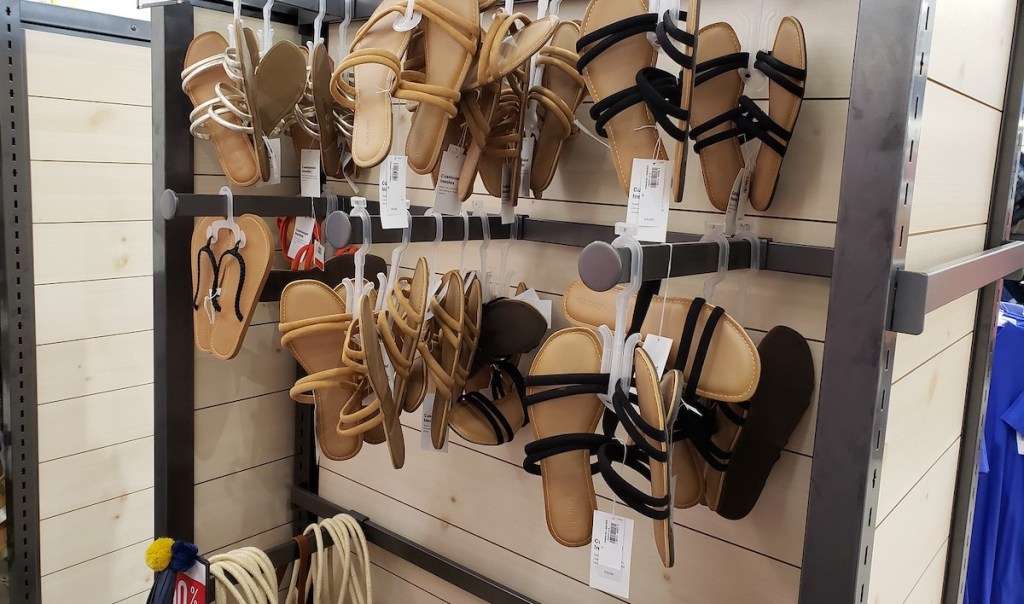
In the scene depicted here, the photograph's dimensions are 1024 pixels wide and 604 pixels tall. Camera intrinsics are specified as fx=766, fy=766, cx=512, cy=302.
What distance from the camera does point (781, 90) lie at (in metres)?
0.87

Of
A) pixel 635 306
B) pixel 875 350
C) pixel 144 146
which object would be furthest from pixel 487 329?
pixel 144 146

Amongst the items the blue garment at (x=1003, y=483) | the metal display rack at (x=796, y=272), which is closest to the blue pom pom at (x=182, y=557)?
the metal display rack at (x=796, y=272)

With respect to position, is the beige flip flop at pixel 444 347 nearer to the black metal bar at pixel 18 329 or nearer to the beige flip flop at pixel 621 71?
the beige flip flop at pixel 621 71

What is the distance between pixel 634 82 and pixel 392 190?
1.07ft

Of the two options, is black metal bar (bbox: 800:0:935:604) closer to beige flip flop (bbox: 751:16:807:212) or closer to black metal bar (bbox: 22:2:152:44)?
beige flip flop (bbox: 751:16:807:212)

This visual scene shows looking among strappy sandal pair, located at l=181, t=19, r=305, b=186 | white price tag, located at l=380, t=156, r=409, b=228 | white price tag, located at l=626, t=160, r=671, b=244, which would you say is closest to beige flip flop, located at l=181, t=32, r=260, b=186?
strappy sandal pair, located at l=181, t=19, r=305, b=186

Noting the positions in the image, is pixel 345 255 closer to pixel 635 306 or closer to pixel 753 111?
pixel 635 306

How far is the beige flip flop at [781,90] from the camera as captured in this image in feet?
2.81

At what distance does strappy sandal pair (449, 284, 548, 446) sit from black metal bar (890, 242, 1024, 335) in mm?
529

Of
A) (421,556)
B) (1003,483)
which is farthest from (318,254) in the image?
(1003,483)

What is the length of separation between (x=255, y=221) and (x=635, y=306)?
2.16ft

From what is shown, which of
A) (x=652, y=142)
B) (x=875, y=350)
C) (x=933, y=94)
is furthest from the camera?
(x=652, y=142)

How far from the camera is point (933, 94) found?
0.73 metres

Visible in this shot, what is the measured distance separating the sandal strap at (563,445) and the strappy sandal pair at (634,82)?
285 mm
